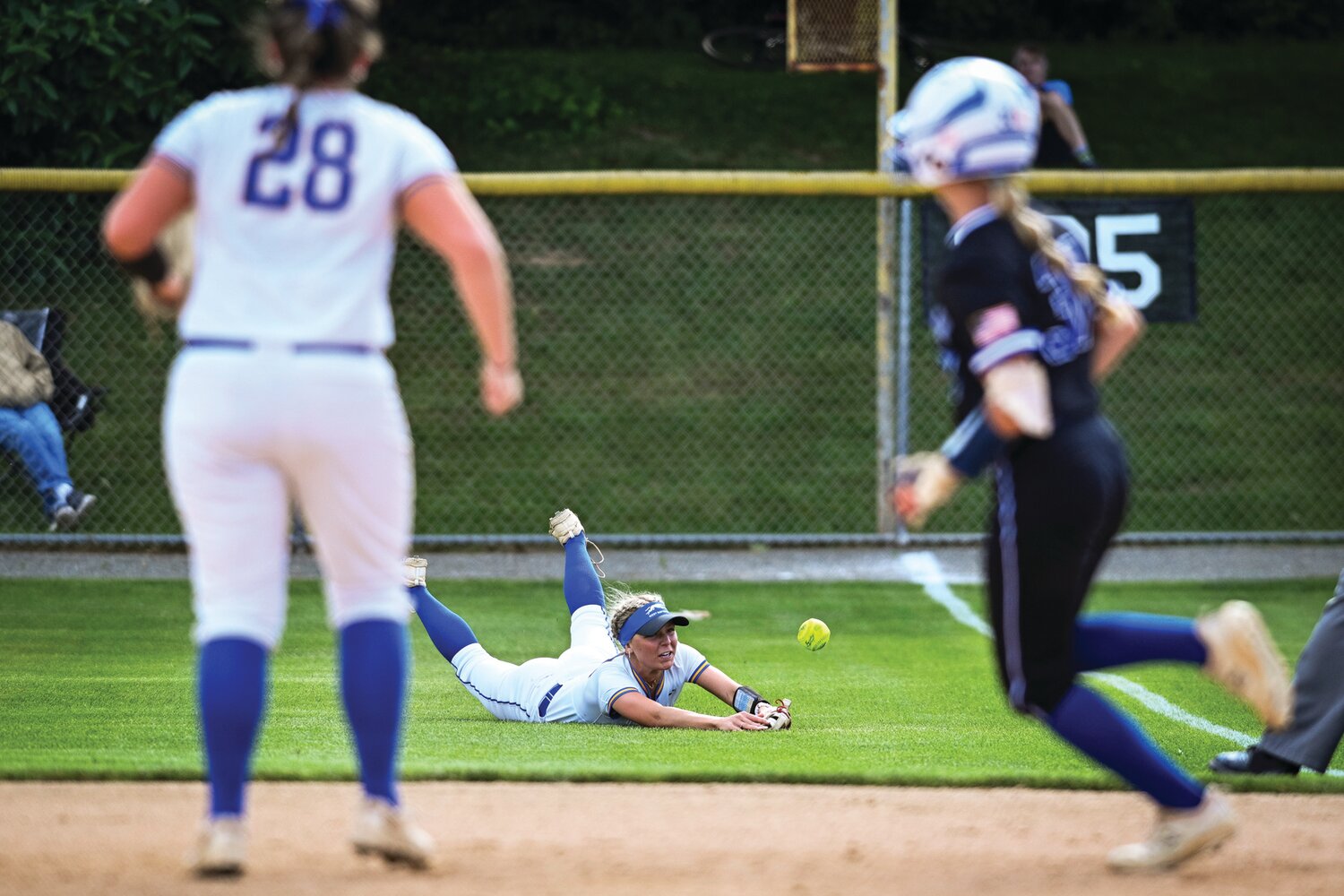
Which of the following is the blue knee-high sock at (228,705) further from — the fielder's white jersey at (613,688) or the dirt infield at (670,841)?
the fielder's white jersey at (613,688)

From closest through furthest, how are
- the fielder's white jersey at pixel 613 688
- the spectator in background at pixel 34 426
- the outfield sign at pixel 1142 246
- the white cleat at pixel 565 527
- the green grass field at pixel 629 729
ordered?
the green grass field at pixel 629 729 < the fielder's white jersey at pixel 613 688 < the white cleat at pixel 565 527 < the spectator in background at pixel 34 426 < the outfield sign at pixel 1142 246

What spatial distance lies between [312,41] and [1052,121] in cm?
1167

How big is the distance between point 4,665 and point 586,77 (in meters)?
13.0

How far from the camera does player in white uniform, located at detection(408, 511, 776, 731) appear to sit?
21.5 feet

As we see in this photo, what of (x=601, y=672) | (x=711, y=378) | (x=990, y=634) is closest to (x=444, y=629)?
(x=601, y=672)

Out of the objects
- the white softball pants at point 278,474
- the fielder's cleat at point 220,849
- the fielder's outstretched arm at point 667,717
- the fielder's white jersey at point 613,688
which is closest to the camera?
the white softball pants at point 278,474

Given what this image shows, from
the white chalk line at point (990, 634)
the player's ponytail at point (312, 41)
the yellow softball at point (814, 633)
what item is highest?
the player's ponytail at point (312, 41)

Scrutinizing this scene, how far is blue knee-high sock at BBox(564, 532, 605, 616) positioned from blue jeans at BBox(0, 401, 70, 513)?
13.6 feet

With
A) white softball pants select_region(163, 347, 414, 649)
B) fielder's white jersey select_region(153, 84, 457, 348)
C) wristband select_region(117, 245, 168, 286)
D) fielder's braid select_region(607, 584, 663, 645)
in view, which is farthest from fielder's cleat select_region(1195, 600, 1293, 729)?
fielder's braid select_region(607, 584, 663, 645)

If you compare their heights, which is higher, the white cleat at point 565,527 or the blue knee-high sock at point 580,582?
the white cleat at point 565,527

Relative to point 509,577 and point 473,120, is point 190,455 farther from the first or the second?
point 473,120

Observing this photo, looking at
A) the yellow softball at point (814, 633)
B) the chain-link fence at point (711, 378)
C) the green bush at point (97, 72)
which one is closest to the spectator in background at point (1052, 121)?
the chain-link fence at point (711, 378)

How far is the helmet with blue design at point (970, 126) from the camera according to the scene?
3744 millimetres

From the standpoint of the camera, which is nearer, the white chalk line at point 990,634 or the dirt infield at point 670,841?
the dirt infield at point 670,841
